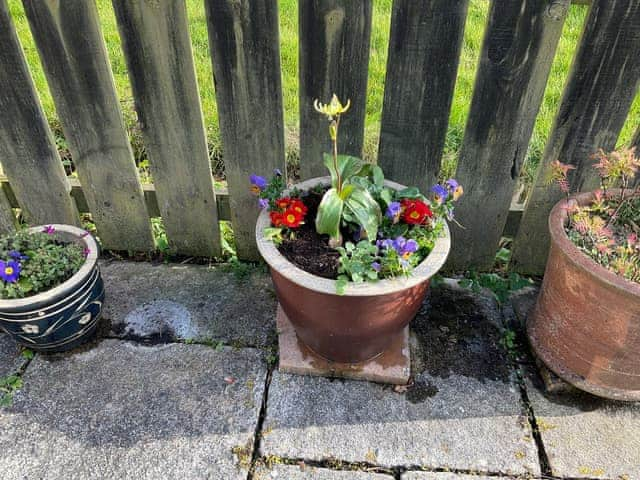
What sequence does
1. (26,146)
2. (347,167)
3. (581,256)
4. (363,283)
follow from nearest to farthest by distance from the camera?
1. (363,283)
2. (581,256)
3. (347,167)
4. (26,146)

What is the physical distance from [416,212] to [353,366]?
2.41ft

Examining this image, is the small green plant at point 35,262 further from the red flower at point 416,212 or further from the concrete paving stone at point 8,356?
the red flower at point 416,212

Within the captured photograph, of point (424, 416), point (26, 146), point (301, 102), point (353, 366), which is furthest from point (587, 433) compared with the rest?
point (26, 146)

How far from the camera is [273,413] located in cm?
202

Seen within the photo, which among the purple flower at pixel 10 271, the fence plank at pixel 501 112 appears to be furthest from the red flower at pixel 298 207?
the purple flower at pixel 10 271

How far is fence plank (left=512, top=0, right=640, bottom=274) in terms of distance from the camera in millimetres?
1807

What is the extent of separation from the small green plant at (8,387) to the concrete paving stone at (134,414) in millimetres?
25

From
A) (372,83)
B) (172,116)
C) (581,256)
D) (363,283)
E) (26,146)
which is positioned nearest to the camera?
(363,283)

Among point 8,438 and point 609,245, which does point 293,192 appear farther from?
point 8,438

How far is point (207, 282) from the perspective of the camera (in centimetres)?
261

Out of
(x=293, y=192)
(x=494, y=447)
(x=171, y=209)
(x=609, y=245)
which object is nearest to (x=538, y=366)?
(x=494, y=447)

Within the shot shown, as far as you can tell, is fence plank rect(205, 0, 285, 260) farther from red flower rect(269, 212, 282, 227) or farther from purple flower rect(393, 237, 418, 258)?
purple flower rect(393, 237, 418, 258)

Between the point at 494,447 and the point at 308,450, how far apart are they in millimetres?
713

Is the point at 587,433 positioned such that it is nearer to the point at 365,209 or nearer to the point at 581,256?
the point at 581,256
